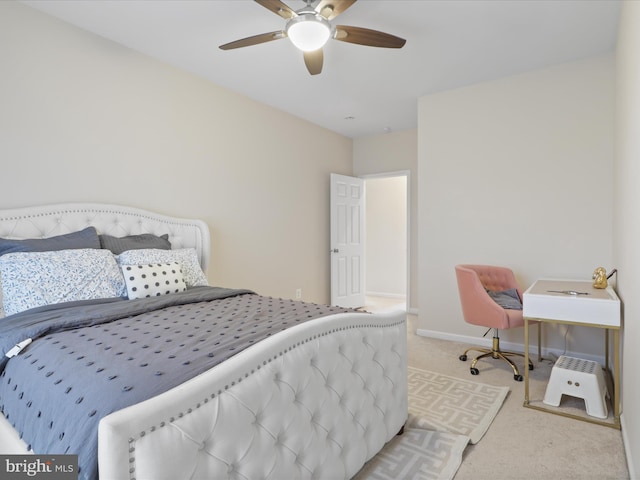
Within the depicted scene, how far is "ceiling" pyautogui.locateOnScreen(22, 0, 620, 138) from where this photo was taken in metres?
2.44

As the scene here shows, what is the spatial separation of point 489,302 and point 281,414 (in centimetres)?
226

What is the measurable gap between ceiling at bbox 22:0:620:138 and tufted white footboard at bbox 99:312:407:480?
6.79ft

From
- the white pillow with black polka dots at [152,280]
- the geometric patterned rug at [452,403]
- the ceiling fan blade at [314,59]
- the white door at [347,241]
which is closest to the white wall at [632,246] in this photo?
the geometric patterned rug at [452,403]

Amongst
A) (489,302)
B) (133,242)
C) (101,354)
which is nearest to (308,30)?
(133,242)

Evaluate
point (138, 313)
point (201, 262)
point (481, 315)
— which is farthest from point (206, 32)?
point (481, 315)

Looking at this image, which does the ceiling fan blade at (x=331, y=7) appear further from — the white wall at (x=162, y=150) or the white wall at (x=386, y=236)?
the white wall at (x=386, y=236)

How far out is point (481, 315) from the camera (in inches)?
119

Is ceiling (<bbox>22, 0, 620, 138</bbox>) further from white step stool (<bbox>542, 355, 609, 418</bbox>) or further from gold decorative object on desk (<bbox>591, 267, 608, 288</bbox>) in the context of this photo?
white step stool (<bbox>542, 355, 609, 418</bbox>)

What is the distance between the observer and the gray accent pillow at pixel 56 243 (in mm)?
2115

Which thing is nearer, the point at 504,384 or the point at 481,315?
the point at 504,384

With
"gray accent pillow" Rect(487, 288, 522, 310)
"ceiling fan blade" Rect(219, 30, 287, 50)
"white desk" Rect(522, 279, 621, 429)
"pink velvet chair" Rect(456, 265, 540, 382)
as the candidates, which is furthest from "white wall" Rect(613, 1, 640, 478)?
"ceiling fan blade" Rect(219, 30, 287, 50)

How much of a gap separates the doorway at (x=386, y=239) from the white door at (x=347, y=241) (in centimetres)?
92

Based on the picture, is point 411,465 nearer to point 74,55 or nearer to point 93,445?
point 93,445

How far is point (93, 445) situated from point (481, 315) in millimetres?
2813
